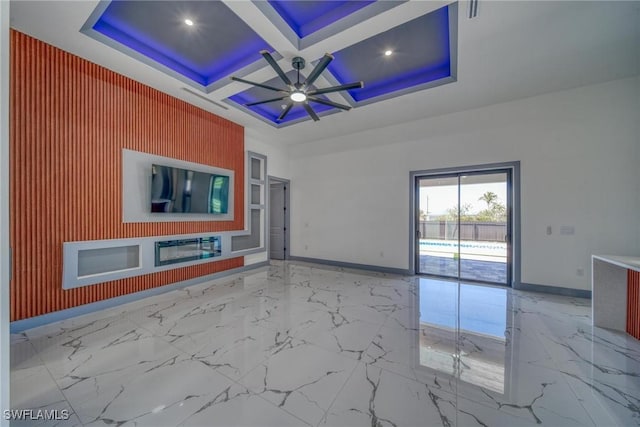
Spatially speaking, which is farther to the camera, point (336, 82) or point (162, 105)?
point (162, 105)

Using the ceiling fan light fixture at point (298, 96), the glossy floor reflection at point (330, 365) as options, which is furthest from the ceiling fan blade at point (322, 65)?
the glossy floor reflection at point (330, 365)

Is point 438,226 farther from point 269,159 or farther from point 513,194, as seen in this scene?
point 269,159

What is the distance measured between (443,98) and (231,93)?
370 cm

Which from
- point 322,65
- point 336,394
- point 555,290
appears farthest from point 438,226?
point 336,394

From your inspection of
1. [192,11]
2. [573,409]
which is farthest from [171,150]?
[573,409]

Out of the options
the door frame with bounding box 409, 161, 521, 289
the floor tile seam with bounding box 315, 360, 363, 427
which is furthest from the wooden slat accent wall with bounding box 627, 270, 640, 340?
the floor tile seam with bounding box 315, 360, 363, 427

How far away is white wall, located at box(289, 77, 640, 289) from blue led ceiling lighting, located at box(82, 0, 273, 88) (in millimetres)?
3421

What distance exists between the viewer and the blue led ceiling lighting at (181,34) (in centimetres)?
259

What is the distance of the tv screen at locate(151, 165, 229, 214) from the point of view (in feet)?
12.5

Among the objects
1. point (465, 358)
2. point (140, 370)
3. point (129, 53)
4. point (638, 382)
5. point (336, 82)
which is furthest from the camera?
point (336, 82)

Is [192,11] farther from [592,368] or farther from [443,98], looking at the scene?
[592,368]

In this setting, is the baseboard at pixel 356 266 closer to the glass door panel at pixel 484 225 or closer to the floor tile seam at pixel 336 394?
the glass door panel at pixel 484 225

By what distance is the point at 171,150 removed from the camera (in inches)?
162

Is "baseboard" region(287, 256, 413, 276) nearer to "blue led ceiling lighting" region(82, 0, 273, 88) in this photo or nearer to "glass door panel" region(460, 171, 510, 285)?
"glass door panel" region(460, 171, 510, 285)
